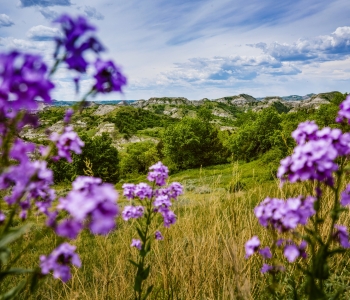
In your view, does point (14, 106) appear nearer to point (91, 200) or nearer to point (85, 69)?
point (85, 69)

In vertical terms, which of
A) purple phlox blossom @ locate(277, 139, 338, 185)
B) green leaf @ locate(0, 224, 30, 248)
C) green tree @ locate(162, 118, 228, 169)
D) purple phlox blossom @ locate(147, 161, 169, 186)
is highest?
purple phlox blossom @ locate(277, 139, 338, 185)

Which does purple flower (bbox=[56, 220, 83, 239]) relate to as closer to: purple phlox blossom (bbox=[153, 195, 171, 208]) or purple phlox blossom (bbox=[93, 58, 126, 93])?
purple phlox blossom (bbox=[93, 58, 126, 93])

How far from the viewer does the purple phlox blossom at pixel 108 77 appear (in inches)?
39.8

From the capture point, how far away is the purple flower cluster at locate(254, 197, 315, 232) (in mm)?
1156

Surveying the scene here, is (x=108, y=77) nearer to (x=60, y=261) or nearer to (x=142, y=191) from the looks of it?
(x=60, y=261)

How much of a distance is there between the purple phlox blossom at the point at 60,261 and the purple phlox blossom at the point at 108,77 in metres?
0.57

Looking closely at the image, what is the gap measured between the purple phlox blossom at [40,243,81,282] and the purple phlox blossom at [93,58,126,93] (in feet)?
1.86

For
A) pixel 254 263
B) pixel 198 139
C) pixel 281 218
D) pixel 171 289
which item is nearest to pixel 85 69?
pixel 281 218

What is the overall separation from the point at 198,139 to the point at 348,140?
4628 cm

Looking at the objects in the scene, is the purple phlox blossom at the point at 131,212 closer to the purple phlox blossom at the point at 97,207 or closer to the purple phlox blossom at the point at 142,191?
the purple phlox blossom at the point at 142,191

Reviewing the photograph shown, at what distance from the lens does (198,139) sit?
47344 mm

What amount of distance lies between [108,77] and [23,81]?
0.30 metres

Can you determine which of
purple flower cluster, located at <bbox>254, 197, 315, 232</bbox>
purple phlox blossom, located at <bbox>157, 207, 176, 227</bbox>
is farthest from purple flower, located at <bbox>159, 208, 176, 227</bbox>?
purple flower cluster, located at <bbox>254, 197, 315, 232</bbox>

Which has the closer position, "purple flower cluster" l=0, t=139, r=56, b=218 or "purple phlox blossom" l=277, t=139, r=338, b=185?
"purple flower cluster" l=0, t=139, r=56, b=218
